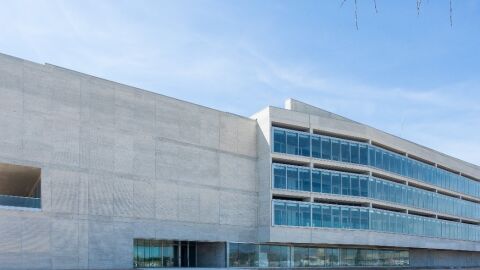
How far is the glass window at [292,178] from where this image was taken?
4762 cm

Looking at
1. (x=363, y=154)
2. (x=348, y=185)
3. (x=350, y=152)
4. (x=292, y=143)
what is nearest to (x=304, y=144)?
(x=292, y=143)

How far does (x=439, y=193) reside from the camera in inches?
2653

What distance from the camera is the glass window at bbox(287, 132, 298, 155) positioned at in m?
48.2

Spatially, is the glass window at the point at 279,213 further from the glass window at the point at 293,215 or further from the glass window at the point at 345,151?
the glass window at the point at 345,151

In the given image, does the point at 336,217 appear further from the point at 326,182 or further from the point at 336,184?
the point at 326,182

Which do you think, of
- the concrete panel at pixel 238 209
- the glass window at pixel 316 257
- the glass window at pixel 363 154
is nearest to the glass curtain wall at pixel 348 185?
the glass window at pixel 363 154

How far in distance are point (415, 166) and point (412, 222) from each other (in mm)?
6819

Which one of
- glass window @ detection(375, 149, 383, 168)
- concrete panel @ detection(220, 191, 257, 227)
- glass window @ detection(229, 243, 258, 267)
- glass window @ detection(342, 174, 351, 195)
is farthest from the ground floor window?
glass window @ detection(375, 149, 383, 168)

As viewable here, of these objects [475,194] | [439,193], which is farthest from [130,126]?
[475,194]

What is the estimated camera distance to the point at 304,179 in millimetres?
48500

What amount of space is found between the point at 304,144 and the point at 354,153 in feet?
20.7

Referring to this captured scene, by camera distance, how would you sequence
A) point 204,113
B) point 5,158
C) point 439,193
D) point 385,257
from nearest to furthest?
point 5,158 → point 204,113 → point 385,257 → point 439,193

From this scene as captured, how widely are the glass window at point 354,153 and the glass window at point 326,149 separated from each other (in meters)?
2.86

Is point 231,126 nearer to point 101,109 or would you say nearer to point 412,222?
point 101,109
